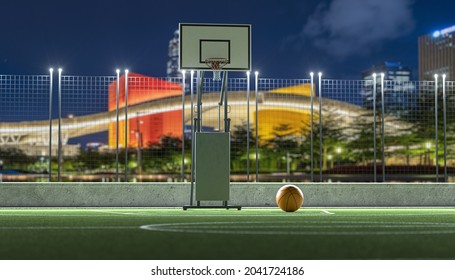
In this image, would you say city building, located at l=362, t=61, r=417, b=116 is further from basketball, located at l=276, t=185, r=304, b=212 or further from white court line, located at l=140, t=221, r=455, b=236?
white court line, located at l=140, t=221, r=455, b=236

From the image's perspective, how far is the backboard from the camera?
49.9 ft

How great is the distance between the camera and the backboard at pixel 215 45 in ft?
49.9

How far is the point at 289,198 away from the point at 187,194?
466 centimetres

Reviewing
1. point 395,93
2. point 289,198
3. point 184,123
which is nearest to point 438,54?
point 395,93

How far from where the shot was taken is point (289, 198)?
550 inches

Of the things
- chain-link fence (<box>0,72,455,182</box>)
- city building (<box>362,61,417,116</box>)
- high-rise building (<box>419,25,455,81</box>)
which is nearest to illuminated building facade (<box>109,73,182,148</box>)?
chain-link fence (<box>0,72,455,182</box>)

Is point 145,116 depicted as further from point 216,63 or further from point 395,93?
point 395,93

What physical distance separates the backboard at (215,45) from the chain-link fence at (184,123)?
140 cm

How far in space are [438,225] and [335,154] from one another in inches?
422

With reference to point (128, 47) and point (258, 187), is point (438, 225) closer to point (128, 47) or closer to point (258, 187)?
point (258, 187)

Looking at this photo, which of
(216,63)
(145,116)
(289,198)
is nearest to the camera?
(289,198)

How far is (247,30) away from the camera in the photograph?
15414 mm

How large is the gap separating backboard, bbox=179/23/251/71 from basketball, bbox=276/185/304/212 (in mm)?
2665

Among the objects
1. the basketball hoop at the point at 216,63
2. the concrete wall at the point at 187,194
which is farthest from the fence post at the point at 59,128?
the basketball hoop at the point at 216,63
